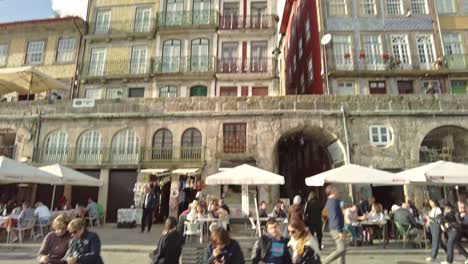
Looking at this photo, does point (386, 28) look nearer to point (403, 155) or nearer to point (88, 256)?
point (403, 155)

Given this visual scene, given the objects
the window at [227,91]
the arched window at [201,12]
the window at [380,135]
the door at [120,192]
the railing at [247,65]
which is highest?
the arched window at [201,12]

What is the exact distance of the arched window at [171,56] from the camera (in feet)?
70.5

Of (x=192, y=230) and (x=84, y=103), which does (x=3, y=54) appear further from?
(x=192, y=230)

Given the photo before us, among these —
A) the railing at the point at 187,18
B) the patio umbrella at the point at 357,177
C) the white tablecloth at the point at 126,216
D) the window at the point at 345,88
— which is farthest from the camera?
the railing at the point at 187,18

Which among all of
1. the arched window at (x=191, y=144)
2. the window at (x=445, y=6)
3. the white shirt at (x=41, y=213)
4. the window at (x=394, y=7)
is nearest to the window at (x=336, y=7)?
the window at (x=394, y=7)

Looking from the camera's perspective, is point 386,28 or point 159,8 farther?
point 159,8

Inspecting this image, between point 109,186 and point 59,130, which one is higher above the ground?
point 59,130

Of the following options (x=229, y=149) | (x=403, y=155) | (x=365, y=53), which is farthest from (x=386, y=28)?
(x=229, y=149)

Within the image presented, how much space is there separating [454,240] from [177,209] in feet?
37.6

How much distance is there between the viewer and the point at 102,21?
23.1 metres

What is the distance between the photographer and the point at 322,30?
20062 mm

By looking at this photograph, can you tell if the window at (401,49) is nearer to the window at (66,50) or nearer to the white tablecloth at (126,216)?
the white tablecloth at (126,216)

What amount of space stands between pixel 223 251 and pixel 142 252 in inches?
235

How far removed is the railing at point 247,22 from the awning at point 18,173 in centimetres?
1511
